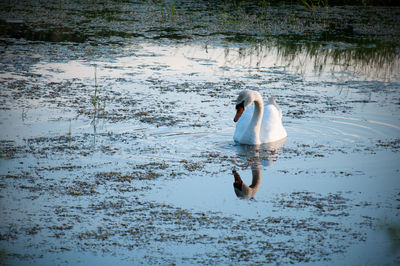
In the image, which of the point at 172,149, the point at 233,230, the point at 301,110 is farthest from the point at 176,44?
the point at 233,230

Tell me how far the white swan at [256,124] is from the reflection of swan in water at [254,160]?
0.10 metres

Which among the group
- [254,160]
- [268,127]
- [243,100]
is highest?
[243,100]

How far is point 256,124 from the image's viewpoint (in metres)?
7.76

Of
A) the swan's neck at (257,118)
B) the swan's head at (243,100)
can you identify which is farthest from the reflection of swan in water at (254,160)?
the swan's head at (243,100)

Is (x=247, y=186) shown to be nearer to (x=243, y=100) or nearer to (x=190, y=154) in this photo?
(x=190, y=154)

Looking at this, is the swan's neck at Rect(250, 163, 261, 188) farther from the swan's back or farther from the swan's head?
the swan's head

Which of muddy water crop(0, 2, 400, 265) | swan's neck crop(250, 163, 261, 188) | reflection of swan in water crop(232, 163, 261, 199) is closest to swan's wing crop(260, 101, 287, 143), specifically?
muddy water crop(0, 2, 400, 265)

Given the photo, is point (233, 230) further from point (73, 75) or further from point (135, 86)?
point (73, 75)

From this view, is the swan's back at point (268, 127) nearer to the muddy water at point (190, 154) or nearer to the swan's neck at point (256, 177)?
the muddy water at point (190, 154)

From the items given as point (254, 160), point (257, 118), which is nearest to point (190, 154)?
point (254, 160)

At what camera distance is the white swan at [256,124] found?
7637 mm

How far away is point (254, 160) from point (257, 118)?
1026 millimetres

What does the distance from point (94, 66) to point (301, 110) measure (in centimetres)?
407

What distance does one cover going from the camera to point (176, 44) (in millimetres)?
12695
